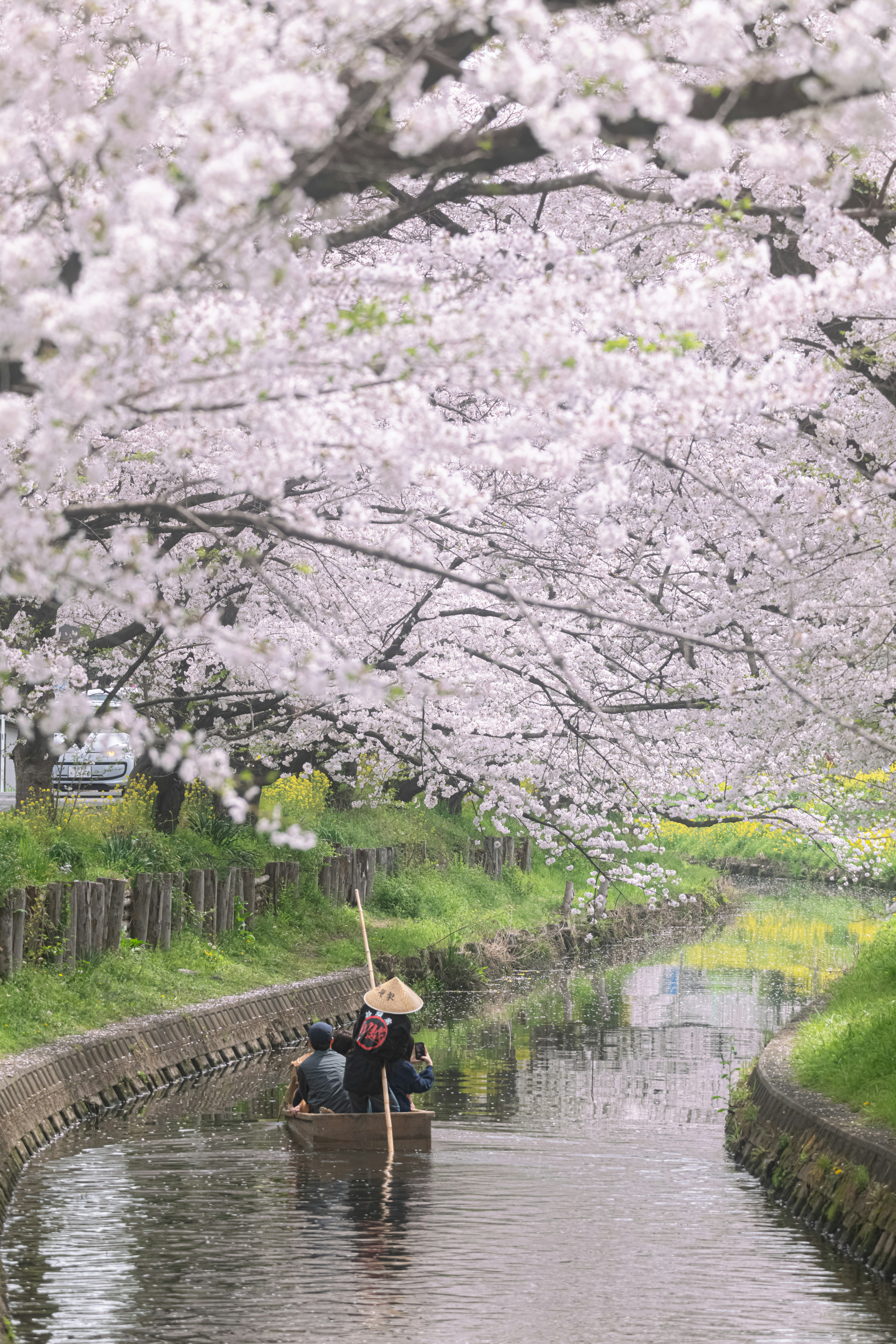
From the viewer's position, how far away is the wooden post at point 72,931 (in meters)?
15.6

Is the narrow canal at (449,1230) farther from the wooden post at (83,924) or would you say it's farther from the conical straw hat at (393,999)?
the wooden post at (83,924)

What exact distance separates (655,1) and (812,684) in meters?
5.46

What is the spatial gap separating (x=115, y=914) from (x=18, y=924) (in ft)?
8.03

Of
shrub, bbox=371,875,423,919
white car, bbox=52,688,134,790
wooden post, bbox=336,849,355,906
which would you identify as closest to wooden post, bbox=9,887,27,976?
white car, bbox=52,688,134,790

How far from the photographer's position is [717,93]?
562 centimetres

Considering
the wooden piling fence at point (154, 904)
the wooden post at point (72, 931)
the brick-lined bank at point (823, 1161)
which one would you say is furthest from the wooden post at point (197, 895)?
the brick-lined bank at point (823, 1161)

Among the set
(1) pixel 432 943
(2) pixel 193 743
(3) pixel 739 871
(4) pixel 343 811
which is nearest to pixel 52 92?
(2) pixel 193 743

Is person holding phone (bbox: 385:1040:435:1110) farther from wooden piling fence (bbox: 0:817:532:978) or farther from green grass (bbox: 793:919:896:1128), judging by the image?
wooden piling fence (bbox: 0:817:532:978)

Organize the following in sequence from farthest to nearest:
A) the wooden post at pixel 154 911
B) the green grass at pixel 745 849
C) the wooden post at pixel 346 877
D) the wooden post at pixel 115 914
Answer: the green grass at pixel 745 849 < the wooden post at pixel 346 877 < the wooden post at pixel 154 911 < the wooden post at pixel 115 914

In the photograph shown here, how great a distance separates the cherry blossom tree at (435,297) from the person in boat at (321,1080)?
143 inches

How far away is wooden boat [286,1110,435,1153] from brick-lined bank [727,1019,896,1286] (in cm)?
259

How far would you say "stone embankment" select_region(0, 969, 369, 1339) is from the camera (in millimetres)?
11805

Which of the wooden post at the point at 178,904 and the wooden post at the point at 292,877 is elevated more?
the wooden post at the point at 178,904

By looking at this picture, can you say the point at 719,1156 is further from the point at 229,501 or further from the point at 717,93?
the point at 717,93
